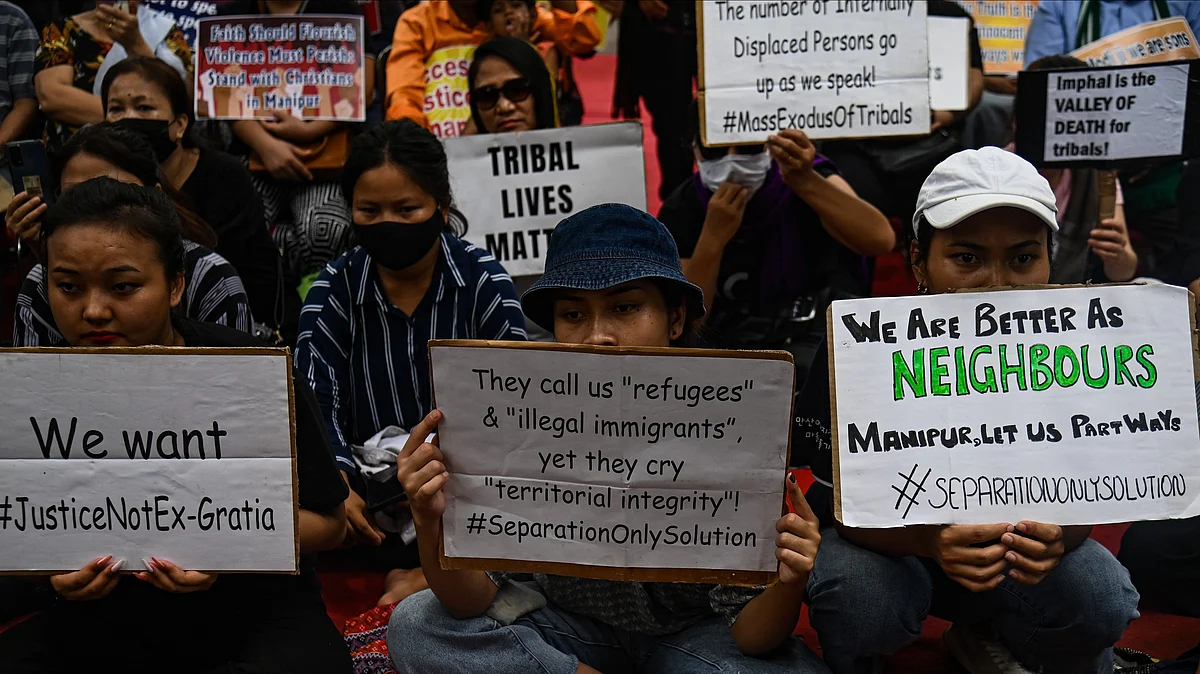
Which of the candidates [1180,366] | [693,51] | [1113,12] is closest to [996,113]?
[1113,12]

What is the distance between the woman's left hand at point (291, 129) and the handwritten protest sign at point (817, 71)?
2.03 meters

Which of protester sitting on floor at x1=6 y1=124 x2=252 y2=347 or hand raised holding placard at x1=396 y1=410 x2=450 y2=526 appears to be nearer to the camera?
hand raised holding placard at x1=396 y1=410 x2=450 y2=526

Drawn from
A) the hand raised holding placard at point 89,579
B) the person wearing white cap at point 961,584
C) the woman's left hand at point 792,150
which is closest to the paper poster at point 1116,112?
the woman's left hand at point 792,150

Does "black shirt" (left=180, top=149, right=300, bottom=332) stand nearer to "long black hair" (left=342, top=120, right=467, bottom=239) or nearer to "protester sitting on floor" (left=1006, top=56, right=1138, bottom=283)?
"long black hair" (left=342, top=120, right=467, bottom=239)

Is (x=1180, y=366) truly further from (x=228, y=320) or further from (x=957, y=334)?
(x=228, y=320)

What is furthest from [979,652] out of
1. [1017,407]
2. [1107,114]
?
[1107,114]

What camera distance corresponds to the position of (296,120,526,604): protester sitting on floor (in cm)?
374

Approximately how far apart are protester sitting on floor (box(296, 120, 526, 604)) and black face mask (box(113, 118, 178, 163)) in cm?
102

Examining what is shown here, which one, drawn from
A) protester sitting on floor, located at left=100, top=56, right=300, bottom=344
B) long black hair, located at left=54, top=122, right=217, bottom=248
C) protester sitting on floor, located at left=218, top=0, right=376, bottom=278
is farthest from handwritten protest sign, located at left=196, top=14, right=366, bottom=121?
long black hair, located at left=54, top=122, right=217, bottom=248

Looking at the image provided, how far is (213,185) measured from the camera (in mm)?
4652

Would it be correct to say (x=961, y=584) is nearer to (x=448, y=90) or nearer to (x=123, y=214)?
(x=123, y=214)

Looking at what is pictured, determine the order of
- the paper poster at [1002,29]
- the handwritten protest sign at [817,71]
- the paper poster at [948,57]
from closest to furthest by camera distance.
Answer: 1. the handwritten protest sign at [817,71]
2. the paper poster at [948,57]
3. the paper poster at [1002,29]

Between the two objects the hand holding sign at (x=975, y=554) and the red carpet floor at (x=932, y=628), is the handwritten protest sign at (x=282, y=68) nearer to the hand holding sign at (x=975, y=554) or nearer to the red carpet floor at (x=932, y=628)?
the red carpet floor at (x=932, y=628)

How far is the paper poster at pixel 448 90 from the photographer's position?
5277 millimetres
